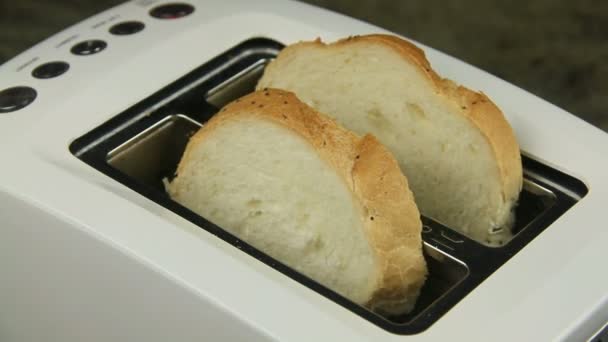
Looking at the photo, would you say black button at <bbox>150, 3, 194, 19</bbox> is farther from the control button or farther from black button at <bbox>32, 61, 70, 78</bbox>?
the control button

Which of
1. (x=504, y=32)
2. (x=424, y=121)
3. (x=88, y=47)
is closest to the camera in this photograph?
(x=424, y=121)

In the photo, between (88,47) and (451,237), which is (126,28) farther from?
(451,237)

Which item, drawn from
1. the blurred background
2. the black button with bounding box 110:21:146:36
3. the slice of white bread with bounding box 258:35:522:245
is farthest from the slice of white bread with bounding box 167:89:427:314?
the blurred background

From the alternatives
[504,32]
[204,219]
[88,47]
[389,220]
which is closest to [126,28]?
[88,47]

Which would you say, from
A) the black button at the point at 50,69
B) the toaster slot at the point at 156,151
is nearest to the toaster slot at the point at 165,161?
the toaster slot at the point at 156,151

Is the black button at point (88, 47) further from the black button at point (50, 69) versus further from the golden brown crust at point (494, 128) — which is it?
the golden brown crust at point (494, 128)
